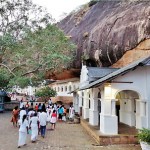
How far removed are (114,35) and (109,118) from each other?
39.1ft

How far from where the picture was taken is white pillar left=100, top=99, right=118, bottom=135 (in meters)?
13.2

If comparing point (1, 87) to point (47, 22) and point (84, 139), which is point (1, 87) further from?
point (84, 139)

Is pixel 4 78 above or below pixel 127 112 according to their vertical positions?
above

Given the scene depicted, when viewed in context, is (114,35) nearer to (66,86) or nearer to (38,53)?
(38,53)

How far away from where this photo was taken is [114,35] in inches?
936

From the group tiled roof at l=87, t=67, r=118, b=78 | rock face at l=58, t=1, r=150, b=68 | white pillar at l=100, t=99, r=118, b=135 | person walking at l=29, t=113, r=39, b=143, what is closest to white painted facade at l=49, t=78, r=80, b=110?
rock face at l=58, t=1, r=150, b=68

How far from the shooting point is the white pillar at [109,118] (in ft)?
43.2

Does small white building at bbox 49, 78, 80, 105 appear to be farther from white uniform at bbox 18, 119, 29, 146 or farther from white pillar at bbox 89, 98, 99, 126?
white uniform at bbox 18, 119, 29, 146

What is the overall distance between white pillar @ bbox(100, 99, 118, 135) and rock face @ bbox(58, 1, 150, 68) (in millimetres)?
9118

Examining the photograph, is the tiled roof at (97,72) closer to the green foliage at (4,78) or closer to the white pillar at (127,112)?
the white pillar at (127,112)

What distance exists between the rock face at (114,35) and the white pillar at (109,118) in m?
9.12

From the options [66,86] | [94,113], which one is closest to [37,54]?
[94,113]

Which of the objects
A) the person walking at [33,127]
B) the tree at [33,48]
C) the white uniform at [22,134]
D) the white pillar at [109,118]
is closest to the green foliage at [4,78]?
the tree at [33,48]

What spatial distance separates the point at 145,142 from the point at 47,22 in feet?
43.4
